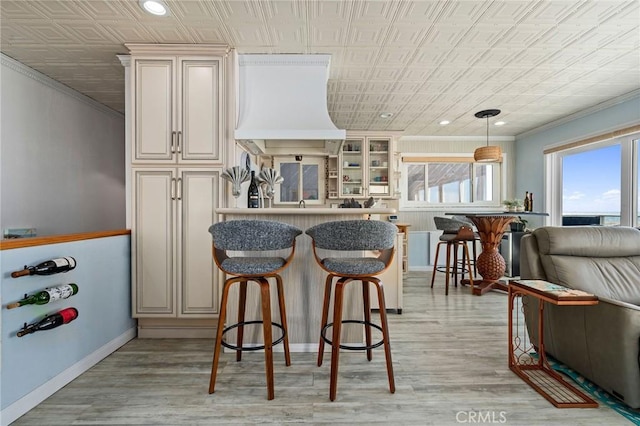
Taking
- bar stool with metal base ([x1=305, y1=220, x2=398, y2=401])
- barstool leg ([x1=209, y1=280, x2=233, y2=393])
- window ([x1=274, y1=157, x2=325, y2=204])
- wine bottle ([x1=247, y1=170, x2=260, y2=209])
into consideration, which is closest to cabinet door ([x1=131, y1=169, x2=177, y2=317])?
wine bottle ([x1=247, y1=170, x2=260, y2=209])

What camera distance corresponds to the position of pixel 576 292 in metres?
1.56

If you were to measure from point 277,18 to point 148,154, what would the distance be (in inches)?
57.3

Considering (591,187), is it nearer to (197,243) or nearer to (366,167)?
(366,167)

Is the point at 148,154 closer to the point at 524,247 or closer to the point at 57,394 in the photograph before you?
the point at 57,394

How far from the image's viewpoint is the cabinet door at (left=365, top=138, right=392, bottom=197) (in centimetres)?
498

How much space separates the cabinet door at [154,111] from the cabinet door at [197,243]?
0.93ft

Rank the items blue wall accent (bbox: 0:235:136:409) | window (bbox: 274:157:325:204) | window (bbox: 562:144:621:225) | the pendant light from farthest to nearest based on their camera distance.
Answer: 1. window (bbox: 274:157:325:204)
2. the pendant light
3. window (bbox: 562:144:621:225)
4. blue wall accent (bbox: 0:235:136:409)

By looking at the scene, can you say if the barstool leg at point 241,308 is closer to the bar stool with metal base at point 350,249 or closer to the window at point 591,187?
the bar stool with metal base at point 350,249

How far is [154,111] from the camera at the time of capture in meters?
2.42

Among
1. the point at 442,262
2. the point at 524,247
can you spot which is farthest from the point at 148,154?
→ the point at 442,262

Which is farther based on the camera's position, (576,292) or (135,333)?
(135,333)

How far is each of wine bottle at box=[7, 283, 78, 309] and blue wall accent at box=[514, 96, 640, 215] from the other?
5436 millimetres

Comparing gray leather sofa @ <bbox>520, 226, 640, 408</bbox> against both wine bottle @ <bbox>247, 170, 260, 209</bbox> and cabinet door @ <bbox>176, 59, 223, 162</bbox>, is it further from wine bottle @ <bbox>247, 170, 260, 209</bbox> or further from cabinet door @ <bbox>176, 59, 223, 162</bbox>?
cabinet door @ <bbox>176, 59, 223, 162</bbox>

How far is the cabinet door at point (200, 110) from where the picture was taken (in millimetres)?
2420
